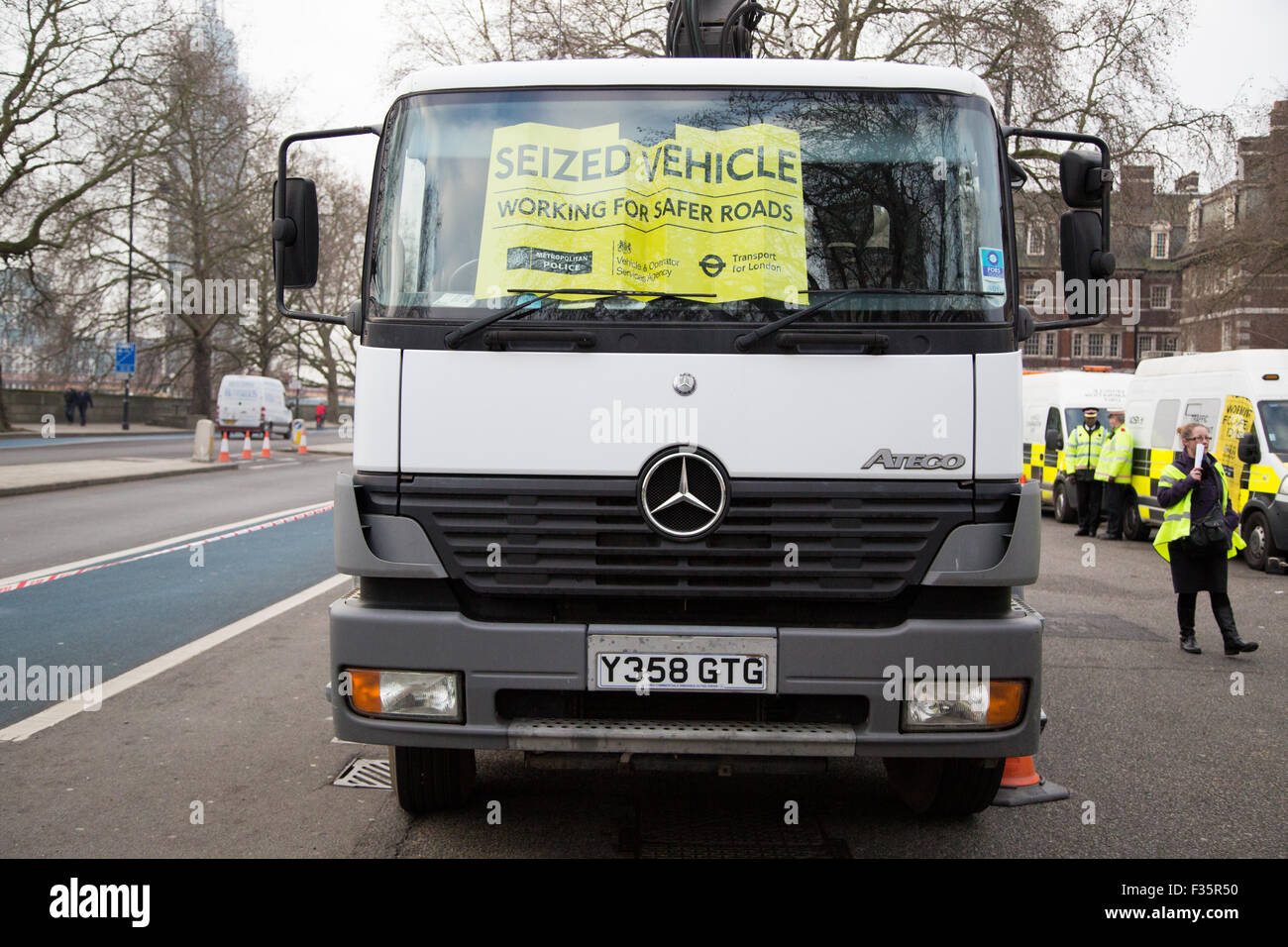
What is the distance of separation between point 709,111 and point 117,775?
11.7 feet

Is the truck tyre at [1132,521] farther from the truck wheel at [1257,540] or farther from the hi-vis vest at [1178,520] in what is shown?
the hi-vis vest at [1178,520]

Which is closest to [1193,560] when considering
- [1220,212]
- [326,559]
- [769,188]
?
[769,188]

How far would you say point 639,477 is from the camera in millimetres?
3824

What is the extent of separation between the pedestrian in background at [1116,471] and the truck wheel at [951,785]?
1404 cm

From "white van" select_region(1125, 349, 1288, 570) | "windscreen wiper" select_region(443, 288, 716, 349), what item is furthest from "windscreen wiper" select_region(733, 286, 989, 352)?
"white van" select_region(1125, 349, 1288, 570)

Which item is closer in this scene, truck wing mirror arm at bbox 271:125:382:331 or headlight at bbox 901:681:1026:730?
headlight at bbox 901:681:1026:730

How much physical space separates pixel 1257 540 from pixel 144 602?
12.4 m

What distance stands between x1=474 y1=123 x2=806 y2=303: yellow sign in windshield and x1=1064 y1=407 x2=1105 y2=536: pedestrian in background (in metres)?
15.4

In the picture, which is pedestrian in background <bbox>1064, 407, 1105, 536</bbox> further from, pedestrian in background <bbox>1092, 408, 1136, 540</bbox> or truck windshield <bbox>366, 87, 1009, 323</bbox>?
truck windshield <bbox>366, 87, 1009, 323</bbox>

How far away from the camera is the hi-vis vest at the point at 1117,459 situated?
1745 centimetres

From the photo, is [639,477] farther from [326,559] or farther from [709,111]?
[326,559]

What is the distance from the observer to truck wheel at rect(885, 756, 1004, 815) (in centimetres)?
437

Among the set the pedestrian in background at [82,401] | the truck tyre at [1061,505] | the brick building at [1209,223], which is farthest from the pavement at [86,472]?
the pedestrian in background at [82,401]

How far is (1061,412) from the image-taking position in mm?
21484
